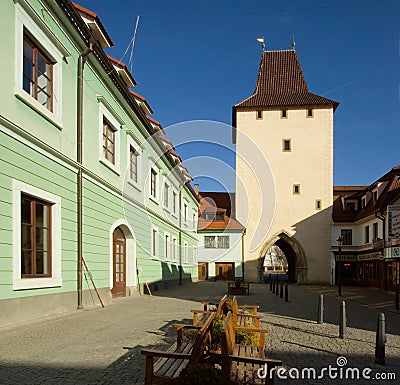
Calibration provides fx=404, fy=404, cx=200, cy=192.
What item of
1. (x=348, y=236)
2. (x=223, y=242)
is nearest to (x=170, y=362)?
(x=348, y=236)

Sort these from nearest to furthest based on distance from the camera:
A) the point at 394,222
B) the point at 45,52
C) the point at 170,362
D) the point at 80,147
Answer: the point at 170,362 → the point at 45,52 → the point at 80,147 → the point at 394,222

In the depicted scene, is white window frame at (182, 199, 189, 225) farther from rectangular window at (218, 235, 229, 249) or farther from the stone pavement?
the stone pavement

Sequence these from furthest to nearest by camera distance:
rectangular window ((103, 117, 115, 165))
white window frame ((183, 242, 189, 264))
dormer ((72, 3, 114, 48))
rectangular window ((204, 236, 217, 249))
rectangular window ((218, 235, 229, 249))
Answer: rectangular window ((204, 236, 217, 249)) < rectangular window ((218, 235, 229, 249)) < white window frame ((183, 242, 189, 264)) < rectangular window ((103, 117, 115, 165)) < dormer ((72, 3, 114, 48))

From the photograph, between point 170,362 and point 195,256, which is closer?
point 170,362

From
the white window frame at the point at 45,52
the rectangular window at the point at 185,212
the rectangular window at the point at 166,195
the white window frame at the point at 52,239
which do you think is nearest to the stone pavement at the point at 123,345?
the white window frame at the point at 52,239

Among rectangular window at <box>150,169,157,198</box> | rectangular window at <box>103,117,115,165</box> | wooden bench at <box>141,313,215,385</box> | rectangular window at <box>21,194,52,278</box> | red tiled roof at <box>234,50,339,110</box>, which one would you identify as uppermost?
red tiled roof at <box>234,50,339,110</box>

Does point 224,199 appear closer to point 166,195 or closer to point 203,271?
point 203,271

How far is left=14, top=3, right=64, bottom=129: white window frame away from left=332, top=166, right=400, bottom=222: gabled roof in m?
19.8

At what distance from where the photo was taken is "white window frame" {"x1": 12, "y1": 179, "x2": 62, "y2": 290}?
28.4ft

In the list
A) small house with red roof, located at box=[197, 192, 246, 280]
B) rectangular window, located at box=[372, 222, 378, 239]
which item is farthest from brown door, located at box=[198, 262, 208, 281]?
rectangular window, located at box=[372, 222, 378, 239]

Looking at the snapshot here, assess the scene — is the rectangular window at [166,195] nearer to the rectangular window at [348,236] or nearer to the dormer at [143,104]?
the dormer at [143,104]

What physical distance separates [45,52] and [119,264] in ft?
29.6

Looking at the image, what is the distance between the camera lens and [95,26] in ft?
43.5

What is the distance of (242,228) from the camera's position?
3950 cm
